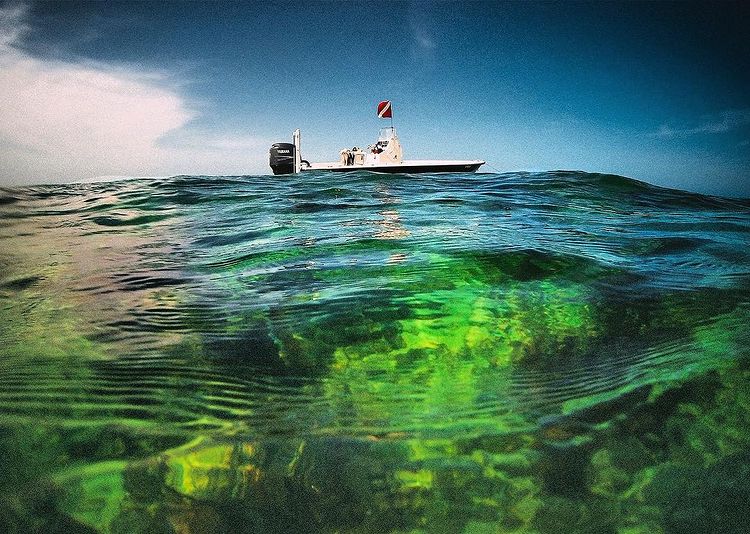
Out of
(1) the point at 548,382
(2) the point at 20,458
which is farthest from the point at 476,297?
(2) the point at 20,458

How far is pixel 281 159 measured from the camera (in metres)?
26.0

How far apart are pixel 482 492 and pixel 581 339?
117 cm

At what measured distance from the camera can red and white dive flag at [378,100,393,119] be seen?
116ft

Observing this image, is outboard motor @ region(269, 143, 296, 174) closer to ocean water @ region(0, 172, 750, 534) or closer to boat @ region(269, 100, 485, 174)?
boat @ region(269, 100, 485, 174)

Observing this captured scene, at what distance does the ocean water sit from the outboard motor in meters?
23.2

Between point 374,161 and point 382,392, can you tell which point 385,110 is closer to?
point 374,161

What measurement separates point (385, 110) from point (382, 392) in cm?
3632

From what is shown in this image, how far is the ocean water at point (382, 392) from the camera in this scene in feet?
3.53

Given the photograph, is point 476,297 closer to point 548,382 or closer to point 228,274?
point 548,382

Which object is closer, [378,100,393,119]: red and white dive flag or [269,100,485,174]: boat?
[269,100,485,174]: boat

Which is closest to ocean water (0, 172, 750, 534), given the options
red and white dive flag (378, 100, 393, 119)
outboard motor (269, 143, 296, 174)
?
outboard motor (269, 143, 296, 174)

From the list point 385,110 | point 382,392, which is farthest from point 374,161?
point 382,392

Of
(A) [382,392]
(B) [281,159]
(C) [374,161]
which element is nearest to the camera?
(A) [382,392]

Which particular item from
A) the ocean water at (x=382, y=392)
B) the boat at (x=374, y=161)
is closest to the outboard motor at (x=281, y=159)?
the boat at (x=374, y=161)
